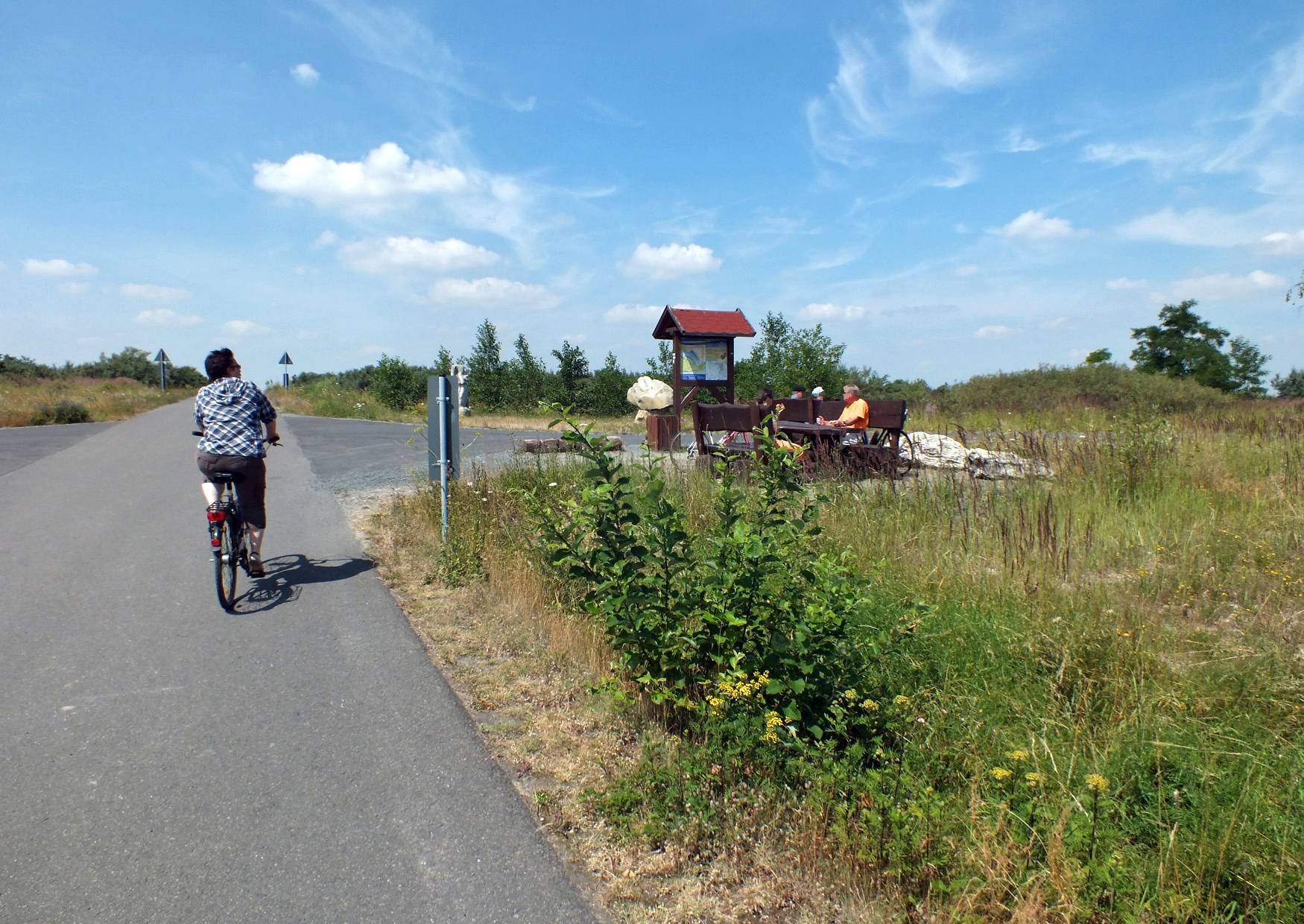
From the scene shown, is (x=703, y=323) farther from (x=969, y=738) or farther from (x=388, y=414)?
(x=388, y=414)

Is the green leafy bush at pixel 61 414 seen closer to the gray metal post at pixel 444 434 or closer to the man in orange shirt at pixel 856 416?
the gray metal post at pixel 444 434

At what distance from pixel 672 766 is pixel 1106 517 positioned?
4895 millimetres

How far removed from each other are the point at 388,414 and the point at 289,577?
2919 cm

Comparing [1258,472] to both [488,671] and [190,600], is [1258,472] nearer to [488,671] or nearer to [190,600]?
[488,671]

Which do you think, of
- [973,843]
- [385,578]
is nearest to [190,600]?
[385,578]

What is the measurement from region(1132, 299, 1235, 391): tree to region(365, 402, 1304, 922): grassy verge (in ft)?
182

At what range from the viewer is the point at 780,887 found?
254 cm

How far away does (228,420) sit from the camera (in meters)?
6.14

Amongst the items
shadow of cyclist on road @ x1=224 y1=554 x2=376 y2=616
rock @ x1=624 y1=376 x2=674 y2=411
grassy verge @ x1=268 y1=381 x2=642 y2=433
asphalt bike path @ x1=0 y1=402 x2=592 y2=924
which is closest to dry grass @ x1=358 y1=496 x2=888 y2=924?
asphalt bike path @ x1=0 y1=402 x2=592 y2=924

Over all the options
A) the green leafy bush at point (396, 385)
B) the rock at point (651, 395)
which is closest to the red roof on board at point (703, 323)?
the rock at point (651, 395)

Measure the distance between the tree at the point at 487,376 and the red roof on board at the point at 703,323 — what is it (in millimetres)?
24206

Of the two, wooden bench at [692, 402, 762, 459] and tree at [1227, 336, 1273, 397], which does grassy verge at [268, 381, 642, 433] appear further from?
tree at [1227, 336, 1273, 397]

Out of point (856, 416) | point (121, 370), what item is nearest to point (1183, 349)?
point (856, 416)

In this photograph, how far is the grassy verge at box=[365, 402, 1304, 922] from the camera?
7.84ft
